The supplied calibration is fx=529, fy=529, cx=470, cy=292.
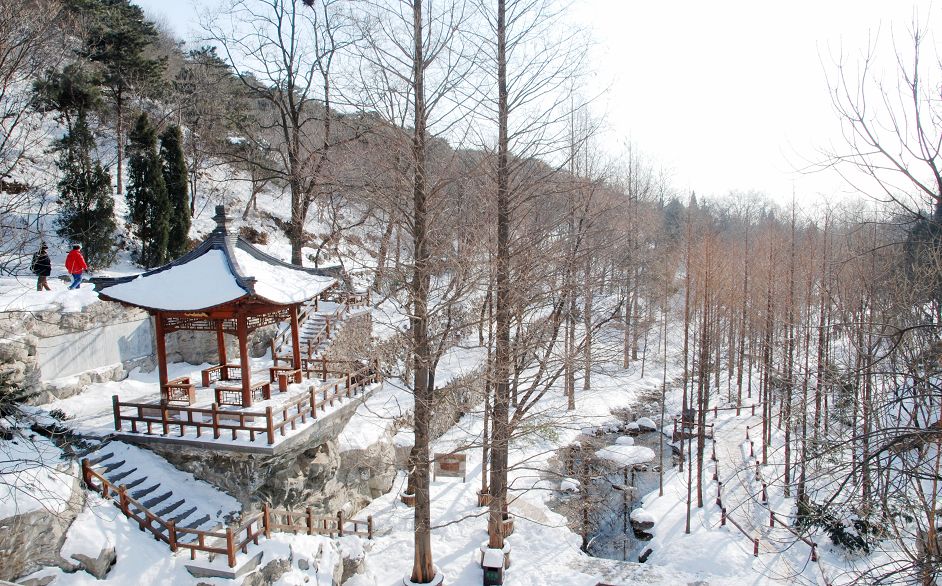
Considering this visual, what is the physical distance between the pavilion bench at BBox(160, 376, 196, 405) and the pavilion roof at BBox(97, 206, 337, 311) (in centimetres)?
183

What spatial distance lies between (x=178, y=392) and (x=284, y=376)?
2331mm

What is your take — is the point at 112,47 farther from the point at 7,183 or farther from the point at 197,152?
the point at 7,183

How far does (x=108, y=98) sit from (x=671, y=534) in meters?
28.9

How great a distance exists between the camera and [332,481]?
12.0 meters

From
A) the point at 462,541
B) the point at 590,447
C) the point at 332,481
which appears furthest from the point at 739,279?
the point at 332,481

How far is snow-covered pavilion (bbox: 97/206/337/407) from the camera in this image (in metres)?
10.2

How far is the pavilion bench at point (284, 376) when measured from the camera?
12242 millimetres

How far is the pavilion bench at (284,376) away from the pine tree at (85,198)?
25.4 feet

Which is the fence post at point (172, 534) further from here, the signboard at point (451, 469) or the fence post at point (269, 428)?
the signboard at point (451, 469)

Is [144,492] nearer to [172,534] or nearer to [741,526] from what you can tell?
[172,534]

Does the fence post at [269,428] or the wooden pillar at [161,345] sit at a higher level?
the wooden pillar at [161,345]

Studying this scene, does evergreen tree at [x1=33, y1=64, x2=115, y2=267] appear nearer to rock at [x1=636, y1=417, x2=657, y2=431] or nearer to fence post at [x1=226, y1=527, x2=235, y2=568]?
fence post at [x1=226, y1=527, x2=235, y2=568]

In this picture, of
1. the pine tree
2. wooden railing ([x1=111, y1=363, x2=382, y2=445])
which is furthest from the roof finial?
the pine tree

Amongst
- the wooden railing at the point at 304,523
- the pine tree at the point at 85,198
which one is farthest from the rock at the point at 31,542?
the pine tree at the point at 85,198
